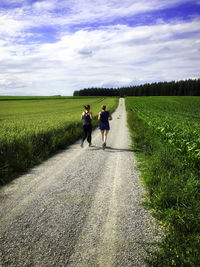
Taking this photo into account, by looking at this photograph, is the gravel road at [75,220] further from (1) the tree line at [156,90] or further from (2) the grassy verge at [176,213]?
(1) the tree line at [156,90]

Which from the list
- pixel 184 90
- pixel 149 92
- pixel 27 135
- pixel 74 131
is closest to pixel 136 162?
pixel 27 135

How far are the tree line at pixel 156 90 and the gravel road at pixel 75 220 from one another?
384 ft

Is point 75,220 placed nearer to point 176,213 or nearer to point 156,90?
point 176,213

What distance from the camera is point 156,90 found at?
130500mm

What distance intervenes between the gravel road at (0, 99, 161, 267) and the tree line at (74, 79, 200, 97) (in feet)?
384

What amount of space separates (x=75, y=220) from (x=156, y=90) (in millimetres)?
136590

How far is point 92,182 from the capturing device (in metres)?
5.74

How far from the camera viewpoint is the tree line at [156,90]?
10894 cm

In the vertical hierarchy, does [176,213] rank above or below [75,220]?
above

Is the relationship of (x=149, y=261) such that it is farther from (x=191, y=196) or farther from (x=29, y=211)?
(x=29, y=211)

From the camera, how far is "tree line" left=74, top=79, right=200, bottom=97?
357ft

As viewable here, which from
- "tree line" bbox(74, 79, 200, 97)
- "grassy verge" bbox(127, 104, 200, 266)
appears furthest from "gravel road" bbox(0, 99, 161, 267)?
"tree line" bbox(74, 79, 200, 97)

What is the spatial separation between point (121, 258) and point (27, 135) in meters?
7.45

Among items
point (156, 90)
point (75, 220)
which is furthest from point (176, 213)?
point (156, 90)
